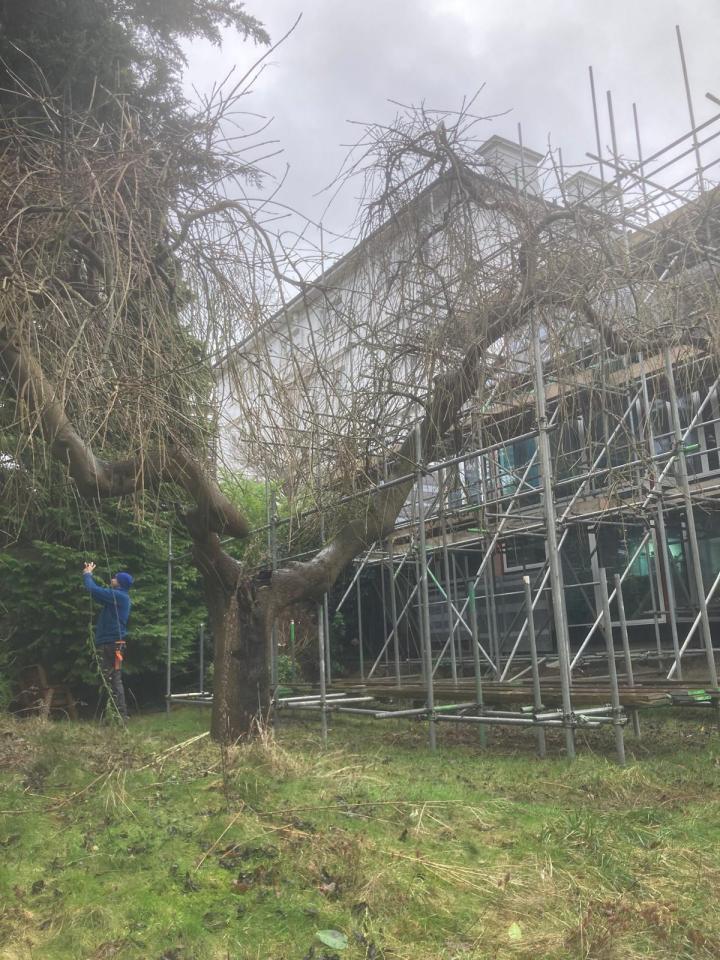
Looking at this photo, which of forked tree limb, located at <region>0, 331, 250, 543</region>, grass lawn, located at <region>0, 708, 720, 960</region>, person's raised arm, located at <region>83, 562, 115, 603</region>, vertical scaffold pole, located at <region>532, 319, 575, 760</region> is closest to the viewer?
grass lawn, located at <region>0, 708, 720, 960</region>

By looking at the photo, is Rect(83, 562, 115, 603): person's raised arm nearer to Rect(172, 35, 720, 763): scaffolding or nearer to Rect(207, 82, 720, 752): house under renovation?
Rect(172, 35, 720, 763): scaffolding

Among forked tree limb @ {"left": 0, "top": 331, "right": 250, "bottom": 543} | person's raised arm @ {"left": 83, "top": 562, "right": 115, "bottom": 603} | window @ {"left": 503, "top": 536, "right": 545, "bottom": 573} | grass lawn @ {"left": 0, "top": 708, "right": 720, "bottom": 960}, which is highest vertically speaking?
window @ {"left": 503, "top": 536, "right": 545, "bottom": 573}

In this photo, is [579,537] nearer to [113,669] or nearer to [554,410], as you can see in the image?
[554,410]

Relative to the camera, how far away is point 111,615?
9211mm

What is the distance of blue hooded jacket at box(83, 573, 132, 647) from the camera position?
29.0ft

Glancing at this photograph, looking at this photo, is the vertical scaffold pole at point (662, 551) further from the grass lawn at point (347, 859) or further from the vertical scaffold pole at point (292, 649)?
the vertical scaffold pole at point (292, 649)

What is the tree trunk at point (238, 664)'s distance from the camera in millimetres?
7219

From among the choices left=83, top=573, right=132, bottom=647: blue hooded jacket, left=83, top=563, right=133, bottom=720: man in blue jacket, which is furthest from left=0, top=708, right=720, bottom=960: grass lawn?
left=83, top=563, right=133, bottom=720: man in blue jacket

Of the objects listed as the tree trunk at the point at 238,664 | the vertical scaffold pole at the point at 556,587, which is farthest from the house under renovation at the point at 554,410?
the tree trunk at the point at 238,664

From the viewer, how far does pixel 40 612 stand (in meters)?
10.4

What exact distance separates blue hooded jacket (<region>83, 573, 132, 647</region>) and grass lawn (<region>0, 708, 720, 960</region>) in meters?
3.17

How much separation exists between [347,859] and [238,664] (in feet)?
13.0

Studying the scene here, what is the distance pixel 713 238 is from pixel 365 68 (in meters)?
3.86

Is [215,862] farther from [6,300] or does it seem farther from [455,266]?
[455,266]
